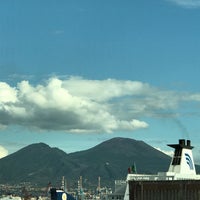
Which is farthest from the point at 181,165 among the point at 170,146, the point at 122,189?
the point at 122,189

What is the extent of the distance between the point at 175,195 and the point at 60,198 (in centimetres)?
1767

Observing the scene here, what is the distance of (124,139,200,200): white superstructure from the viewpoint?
316 ft

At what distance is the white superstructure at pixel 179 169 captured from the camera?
96375 millimetres

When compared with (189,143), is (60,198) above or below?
below

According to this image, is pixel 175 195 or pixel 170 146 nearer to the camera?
pixel 175 195

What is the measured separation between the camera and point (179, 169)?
97250 millimetres

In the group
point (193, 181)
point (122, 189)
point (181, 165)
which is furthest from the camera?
point (122, 189)

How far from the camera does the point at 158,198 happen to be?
3684 inches

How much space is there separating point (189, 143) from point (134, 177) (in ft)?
35.8

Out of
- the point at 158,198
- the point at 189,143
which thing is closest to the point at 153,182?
the point at 158,198

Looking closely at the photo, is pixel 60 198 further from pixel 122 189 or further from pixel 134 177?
pixel 122 189

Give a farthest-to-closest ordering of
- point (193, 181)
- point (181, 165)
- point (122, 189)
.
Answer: point (122, 189) → point (181, 165) → point (193, 181)

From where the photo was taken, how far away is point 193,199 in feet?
302

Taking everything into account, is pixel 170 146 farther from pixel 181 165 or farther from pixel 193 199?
pixel 193 199
